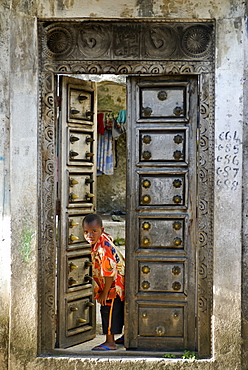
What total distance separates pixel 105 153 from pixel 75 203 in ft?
20.3

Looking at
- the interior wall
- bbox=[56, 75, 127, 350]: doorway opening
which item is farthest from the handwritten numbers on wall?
the interior wall

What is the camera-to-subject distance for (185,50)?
15.2 ft

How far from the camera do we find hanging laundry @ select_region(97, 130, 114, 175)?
11.2m

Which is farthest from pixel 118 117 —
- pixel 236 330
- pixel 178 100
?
pixel 236 330

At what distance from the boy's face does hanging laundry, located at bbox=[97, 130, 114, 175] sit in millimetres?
6361

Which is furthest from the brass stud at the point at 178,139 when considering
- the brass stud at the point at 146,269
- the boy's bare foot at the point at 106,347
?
the boy's bare foot at the point at 106,347

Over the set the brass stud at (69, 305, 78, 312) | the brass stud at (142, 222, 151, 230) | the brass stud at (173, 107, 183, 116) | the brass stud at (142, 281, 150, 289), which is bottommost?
the brass stud at (69, 305, 78, 312)

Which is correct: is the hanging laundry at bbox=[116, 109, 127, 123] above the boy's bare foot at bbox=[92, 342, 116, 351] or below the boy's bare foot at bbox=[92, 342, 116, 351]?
above

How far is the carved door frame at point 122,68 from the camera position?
15.0ft

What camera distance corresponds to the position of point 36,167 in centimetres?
457

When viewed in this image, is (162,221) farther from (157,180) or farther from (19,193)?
(19,193)

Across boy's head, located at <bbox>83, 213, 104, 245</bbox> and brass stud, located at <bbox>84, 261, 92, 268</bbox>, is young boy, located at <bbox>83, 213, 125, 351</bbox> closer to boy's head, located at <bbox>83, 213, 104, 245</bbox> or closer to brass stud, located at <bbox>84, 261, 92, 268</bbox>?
boy's head, located at <bbox>83, 213, 104, 245</bbox>

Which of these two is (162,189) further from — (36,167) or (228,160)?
(36,167)

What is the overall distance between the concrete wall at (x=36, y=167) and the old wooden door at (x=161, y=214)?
1.00ft
